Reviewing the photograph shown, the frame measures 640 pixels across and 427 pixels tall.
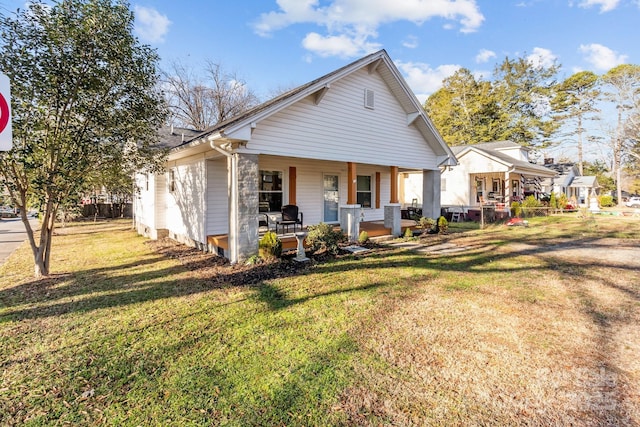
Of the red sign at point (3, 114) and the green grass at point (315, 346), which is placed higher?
the red sign at point (3, 114)

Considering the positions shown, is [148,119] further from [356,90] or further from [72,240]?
[72,240]

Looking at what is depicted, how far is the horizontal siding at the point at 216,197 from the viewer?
8992mm

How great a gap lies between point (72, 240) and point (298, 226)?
356 inches

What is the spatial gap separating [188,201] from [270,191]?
270cm

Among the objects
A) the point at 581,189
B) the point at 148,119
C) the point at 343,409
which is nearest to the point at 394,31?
the point at 148,119

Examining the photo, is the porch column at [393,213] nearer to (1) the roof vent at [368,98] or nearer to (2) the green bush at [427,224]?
(2) the green bush at [427,224]

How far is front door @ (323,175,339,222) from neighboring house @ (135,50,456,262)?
41 mm

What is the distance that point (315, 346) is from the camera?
3.51 m

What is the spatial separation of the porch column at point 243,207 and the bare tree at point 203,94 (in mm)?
21761

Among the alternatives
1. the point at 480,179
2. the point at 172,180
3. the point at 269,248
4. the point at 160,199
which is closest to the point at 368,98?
the point at 269,248

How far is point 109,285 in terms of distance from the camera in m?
5.91

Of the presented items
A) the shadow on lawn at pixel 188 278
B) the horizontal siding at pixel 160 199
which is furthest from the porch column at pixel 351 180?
the horizontal siding at pixel 160 199

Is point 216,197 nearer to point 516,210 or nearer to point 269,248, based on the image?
point 269,248

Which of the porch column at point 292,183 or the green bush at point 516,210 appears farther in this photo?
the green bush at point 516,210
